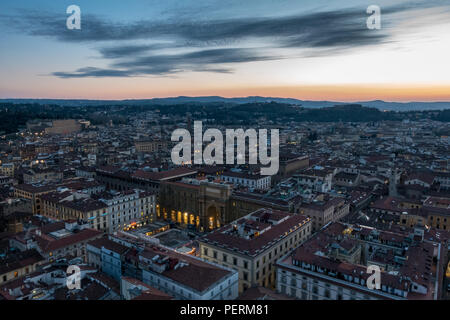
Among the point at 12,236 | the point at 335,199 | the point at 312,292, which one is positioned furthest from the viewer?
the point at 335,199

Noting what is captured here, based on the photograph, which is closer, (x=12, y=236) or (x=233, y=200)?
(x=12, y=236)

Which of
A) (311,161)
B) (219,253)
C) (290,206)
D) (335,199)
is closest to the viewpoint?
(219,253)

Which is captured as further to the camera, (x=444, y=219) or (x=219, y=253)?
(x=444, y=219)

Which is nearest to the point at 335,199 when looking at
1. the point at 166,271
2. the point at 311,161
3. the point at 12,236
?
the point at 166,271
